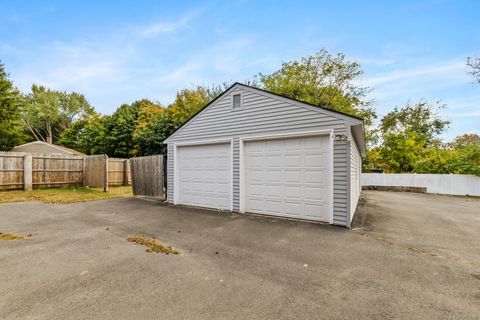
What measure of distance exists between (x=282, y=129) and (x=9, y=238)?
6.57m

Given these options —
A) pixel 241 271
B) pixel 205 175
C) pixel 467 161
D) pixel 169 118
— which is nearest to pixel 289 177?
pixel 205 175

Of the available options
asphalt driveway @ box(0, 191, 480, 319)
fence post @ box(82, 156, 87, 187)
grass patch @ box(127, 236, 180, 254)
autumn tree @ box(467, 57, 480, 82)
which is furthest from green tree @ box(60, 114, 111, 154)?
autumn tree @ box(467, 57, 480, 82)

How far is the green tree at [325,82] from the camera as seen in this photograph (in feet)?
57.2

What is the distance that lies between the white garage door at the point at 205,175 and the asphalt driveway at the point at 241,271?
1.75 meters

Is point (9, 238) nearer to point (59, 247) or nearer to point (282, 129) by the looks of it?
point (59, 247)

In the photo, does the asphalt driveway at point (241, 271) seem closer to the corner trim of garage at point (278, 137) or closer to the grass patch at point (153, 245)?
the grass patch at point (153, 245)

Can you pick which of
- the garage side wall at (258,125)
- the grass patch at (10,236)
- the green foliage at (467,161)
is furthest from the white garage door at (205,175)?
the green foliage at (467,161)

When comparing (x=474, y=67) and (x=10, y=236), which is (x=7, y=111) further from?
(x=474, y=67)

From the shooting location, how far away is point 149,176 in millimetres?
10328

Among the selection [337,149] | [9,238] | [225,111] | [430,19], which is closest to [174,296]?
[9,238]

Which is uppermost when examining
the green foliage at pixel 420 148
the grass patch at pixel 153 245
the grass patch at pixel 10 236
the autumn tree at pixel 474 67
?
the autumn tree at pixel 474 67

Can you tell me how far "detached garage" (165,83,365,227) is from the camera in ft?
18.9

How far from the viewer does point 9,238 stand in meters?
4.57

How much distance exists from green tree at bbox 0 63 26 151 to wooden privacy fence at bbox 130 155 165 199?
17.3 m
